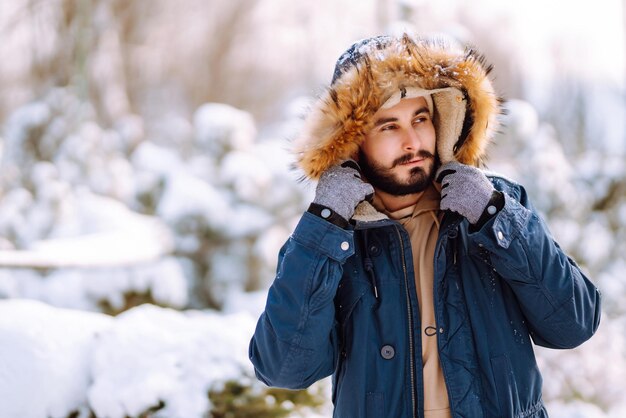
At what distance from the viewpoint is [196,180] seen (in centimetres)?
576

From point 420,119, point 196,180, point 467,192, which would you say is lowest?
point 196,180

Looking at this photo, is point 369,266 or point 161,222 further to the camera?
point 161,222

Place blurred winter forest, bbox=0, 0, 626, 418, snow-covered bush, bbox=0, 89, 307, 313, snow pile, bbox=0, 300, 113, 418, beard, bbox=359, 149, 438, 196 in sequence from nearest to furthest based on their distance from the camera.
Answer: beard, bbox=359, 149, 438, 196, snow pile, bbox=0, 300, 113, 418, blurred winter forest, bbox=0, 0, 626, 418, snow-covered bush, bbox=0, 89, 307, 313

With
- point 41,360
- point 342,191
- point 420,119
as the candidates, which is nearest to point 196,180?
point 41,360

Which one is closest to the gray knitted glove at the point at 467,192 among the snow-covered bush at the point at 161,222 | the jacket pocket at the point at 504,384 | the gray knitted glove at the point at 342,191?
the gray knitted glove at the point at 342,191

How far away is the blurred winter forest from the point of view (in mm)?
2807

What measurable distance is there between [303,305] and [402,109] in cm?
73

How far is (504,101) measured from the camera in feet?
7.41

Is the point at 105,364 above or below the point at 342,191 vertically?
below

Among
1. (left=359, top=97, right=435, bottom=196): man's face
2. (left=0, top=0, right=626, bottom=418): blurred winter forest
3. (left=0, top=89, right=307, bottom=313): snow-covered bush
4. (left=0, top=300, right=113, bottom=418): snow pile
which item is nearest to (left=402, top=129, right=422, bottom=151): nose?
(left=359, top=97, right=435, bottom=196): man's face

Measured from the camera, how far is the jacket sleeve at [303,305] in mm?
1755

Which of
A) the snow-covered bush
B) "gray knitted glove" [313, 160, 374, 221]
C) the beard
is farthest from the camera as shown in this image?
the snow-covered bush

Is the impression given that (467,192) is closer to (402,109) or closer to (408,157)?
(408,157)

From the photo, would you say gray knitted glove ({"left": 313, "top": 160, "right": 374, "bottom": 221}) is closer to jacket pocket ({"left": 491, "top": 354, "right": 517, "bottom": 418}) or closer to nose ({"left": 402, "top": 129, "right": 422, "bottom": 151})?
nose ({"left": 402, "top": 129, "right": 422, "bottom": 151})
